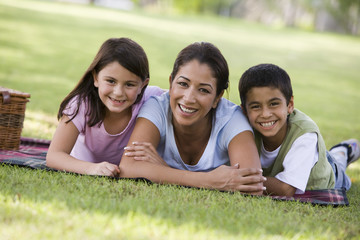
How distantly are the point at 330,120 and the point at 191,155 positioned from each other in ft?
26.9

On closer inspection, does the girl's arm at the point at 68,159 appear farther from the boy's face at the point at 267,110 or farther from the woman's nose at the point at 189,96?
the boy's face at the point at 267,110

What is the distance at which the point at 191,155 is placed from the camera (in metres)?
4.20

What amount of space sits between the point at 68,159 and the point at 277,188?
1.74 meters

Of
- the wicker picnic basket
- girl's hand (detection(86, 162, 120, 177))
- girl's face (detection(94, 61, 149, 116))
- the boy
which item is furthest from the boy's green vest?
the wicker picnic basket

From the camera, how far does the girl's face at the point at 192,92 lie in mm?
3809

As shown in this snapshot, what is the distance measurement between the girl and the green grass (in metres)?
0.26

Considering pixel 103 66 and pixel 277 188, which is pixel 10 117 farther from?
pixel 277 188

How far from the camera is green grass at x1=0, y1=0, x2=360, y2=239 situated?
262 centimetres

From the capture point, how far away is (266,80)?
404 centimetres

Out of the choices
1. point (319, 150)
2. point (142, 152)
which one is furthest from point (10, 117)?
point (319, 150)

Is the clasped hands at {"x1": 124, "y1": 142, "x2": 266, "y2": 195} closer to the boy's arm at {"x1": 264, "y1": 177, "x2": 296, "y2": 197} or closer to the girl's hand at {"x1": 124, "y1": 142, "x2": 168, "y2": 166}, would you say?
the boy's arm at {"x1": 264, "y1": 177, "x2": 296, "y2": 197}

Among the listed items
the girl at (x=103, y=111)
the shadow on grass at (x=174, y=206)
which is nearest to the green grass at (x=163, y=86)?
the shadow on grass at (x=174, y=206)

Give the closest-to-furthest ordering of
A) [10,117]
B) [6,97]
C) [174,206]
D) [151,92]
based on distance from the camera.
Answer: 1. [174,206]
2. [151,92]
3. [6,97]
4. [10,117]

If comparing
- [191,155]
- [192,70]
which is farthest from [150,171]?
[192,70]
